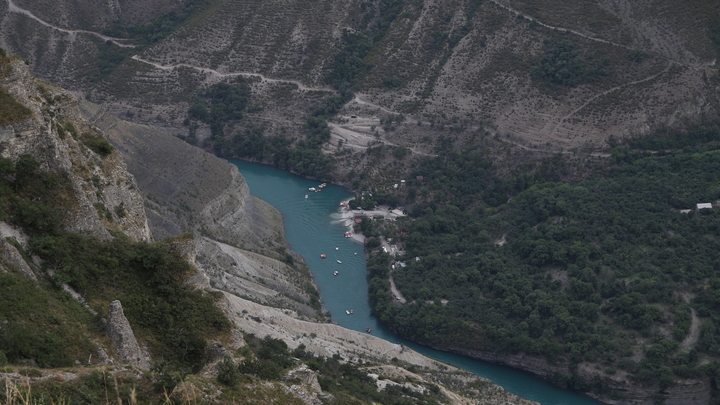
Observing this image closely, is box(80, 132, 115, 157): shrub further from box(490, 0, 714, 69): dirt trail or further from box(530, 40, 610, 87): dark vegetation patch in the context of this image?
box(490, 0, 714, 69): dirt trail

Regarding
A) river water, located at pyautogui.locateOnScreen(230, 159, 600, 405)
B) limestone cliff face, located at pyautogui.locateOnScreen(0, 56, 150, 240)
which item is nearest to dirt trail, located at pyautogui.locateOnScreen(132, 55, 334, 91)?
river water, located at pyautogui.locateOnScreen(230, 159, 600, 405)

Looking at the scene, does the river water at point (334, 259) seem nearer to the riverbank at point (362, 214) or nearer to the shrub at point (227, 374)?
the riverbank at point (362, 214)

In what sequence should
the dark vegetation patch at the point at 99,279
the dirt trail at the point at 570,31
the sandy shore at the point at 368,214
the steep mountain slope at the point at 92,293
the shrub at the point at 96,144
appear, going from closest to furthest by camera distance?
the steep mountain slope at the point at 92,293 → the dark vegetation patch at the point at 99,279 → the shrub at the point at 96,144 → the sandy shore at the point at 368,214 → the dirt trail at the point at 570,31

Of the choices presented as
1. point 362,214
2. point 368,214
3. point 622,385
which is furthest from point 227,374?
point 368,214

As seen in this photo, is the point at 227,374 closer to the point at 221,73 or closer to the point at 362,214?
the point at 362,214

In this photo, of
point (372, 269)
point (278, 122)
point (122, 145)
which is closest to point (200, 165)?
point (122, 145)

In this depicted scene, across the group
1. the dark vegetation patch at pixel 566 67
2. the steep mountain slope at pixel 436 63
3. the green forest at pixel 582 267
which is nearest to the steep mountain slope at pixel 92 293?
the green forest at pixel 582 267
